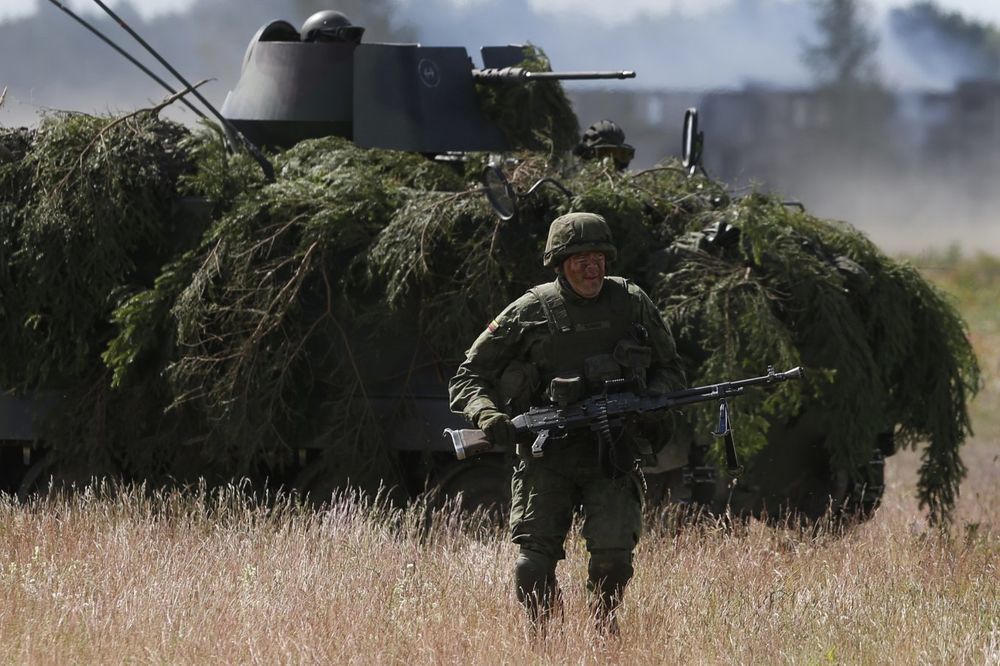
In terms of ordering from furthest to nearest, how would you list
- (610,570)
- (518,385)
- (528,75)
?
(528,75) < (518,385) < (610,570)

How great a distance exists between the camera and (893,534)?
8562 mm

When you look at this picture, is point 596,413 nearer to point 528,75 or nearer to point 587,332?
point 587,332

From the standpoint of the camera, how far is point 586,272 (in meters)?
6.33

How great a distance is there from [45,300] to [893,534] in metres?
4.32

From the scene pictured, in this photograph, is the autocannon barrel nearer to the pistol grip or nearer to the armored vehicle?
the armored vehicle

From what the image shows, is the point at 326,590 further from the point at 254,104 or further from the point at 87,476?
the point at 254,104

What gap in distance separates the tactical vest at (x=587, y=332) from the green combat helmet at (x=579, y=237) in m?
0.17

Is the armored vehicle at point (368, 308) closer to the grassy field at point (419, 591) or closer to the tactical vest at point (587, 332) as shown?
the grassy field at point (419, 591)

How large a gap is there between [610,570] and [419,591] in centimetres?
92

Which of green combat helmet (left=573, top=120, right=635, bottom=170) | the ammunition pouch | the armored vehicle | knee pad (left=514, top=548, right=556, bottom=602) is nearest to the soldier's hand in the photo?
the ammunition pouch

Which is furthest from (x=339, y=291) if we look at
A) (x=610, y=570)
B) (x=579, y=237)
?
(x=610, y=570)

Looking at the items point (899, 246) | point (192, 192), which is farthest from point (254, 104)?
point (899, 246)

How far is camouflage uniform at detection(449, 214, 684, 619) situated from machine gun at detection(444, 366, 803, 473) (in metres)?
0.09

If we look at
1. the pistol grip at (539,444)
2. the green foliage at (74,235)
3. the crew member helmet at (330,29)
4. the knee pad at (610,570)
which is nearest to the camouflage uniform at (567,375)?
the knee pad at (610,570)
